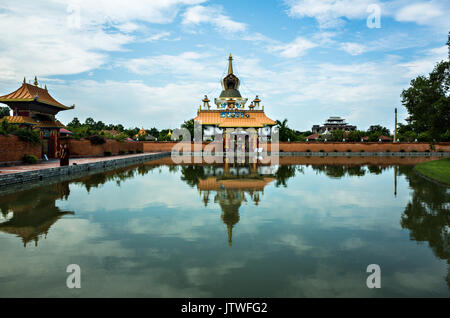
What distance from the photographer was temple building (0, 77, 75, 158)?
27422 mm

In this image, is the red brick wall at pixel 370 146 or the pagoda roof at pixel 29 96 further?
the red brick wall at pixel 370 146

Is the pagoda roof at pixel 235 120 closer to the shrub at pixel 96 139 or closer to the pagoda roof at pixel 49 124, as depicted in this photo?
the shrub at pixel 96 139

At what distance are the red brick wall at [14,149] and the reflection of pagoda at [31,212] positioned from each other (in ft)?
30.8

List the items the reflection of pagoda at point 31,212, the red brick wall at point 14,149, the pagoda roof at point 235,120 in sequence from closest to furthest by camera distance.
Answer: the reflection of pagoda at point 31,212 < the red brick wall at point 14,149 < the pagoda roof at point 235,120

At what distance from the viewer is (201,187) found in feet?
47.5

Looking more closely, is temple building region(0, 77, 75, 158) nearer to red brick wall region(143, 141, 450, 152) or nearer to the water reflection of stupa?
the water reflection of stupa

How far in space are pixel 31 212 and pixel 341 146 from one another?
5109cm

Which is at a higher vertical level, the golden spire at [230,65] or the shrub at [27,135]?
the golden spire at [230,65]

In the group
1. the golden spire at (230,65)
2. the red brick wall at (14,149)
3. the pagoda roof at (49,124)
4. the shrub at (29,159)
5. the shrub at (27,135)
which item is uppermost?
the golden spire at (230,65)

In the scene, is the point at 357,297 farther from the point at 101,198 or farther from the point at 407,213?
the point at 101,198

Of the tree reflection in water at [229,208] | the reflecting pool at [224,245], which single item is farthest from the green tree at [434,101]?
the reflecting pool at [224,245]

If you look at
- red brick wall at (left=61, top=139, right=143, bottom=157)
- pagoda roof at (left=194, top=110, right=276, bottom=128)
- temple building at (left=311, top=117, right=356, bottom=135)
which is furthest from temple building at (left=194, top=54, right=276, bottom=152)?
temple building at (left=311, top=117, right=356, bottom=135)

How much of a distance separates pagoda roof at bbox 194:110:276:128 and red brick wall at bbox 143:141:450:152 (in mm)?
5613

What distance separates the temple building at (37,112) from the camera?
2742 centimetres
